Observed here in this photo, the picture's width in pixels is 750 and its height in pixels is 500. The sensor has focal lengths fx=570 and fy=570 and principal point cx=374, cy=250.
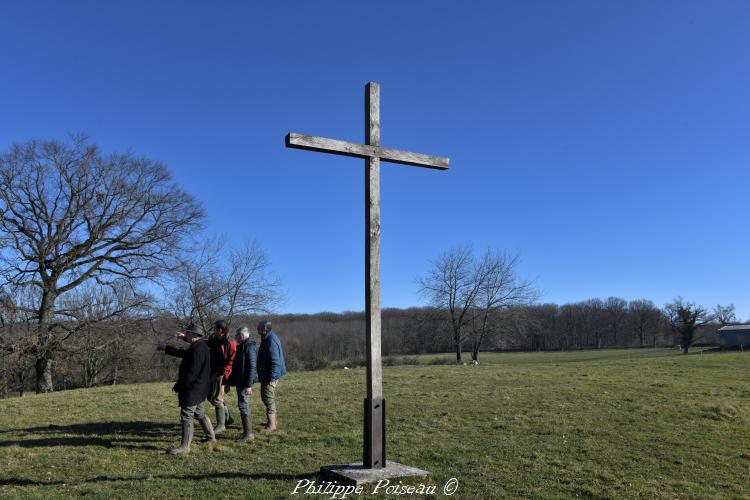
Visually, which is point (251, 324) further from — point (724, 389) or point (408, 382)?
point (724, 389)

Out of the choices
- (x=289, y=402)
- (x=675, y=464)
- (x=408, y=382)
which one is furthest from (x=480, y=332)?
(x=675, y=464)

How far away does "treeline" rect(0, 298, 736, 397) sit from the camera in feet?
99.8

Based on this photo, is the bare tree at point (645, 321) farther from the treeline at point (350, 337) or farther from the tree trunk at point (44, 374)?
the tree trunk at point (44, 374)

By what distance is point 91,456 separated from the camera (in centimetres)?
780

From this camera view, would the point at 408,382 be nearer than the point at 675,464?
No

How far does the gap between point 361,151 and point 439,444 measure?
4515 mm

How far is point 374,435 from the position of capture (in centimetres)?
631

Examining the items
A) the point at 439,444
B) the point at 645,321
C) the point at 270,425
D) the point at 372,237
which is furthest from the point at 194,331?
the point at 645,321

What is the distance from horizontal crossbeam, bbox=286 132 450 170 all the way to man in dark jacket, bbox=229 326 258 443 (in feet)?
13.4

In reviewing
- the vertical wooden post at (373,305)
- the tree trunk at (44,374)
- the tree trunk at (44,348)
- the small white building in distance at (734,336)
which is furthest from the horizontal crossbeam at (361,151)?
the small white building in distance at (734,336)

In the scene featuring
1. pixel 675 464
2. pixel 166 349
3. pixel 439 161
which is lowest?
pixel 675 464

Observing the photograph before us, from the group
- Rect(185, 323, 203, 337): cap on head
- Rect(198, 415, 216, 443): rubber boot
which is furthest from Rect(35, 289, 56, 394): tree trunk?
Rect(185, 323, 203, 337): cap on head

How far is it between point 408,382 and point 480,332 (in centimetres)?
2834

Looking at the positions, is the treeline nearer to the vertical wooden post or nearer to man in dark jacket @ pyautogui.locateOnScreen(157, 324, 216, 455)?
man in dark jacket @ pyautogui.locateOnScreen(157, 324, 216, 455)
